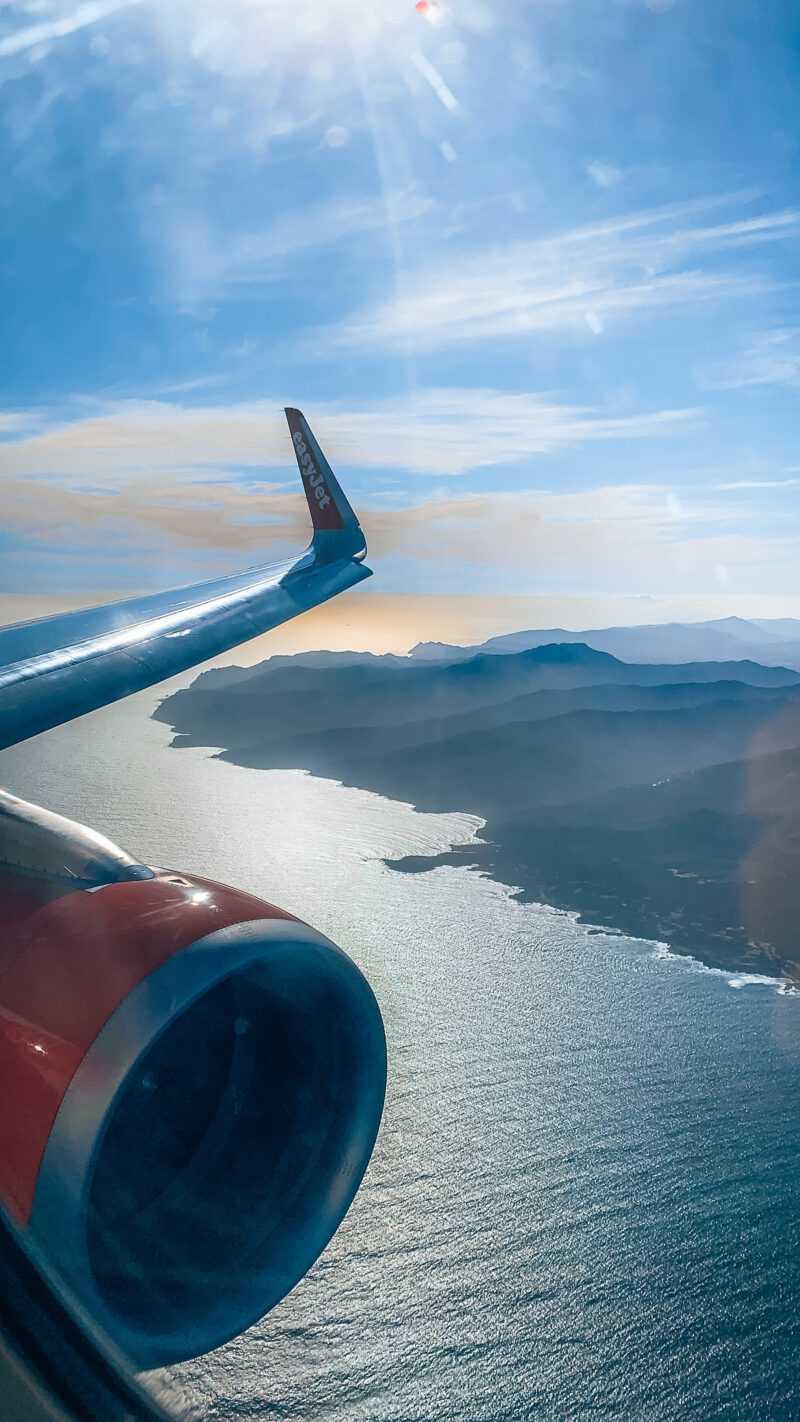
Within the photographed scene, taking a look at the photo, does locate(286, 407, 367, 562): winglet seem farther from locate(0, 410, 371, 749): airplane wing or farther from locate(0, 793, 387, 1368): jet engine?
locate(0, 793, 387, 1368): jet engine

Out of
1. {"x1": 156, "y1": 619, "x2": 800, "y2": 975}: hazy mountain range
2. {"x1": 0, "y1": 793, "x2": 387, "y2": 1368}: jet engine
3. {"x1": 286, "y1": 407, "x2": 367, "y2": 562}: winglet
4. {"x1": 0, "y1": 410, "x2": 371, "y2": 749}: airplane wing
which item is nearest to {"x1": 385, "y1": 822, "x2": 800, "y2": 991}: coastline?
{"x1": 156, "y1": 619, "x2": 800, "y2": 975}: hazy mountain range

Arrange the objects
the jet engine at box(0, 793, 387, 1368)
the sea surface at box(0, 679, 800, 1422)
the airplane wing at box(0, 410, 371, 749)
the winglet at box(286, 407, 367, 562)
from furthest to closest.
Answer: the sea surface at box(0, 679, 800, 1422), the winglet at box(286, 407, 367, 562), the airplane wing at box(0, 410, 371, 749), the jet engine at box(0, 793, 387, 1368)

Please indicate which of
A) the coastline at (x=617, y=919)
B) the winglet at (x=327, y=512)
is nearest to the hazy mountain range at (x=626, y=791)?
the coastline at (x=617, y=919)

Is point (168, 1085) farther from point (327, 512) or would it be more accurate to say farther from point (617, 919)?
point (617, 919)

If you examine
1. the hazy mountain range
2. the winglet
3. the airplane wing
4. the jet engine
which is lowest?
the hazy mountain range

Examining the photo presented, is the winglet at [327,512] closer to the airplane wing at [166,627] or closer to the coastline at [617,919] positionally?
the airplane wing at [166,627]

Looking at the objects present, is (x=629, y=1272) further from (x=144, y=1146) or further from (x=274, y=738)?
(x=274, y=738)
